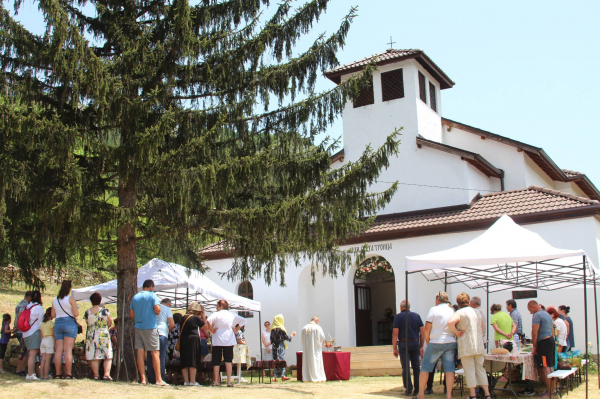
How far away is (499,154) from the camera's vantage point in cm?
2269

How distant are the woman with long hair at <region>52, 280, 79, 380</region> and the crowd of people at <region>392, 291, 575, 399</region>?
551cm

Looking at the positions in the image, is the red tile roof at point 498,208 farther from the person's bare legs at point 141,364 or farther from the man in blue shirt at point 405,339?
the person's bare legs at point 141,364

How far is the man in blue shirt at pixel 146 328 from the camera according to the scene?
33.9 ft

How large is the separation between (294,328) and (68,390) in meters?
12.5

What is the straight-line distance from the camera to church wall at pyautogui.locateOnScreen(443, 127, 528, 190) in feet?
72.7

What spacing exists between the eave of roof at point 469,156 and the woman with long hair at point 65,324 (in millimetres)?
13499

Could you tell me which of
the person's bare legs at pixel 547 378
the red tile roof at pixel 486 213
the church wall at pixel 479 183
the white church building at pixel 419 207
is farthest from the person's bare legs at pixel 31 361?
the church wall at pixel 479 183

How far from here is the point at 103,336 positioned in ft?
→ 34.4

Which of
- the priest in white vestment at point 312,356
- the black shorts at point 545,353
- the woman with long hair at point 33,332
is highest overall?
the woman with long hair at point 33,332

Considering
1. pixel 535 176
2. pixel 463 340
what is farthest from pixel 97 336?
pixel 535 176

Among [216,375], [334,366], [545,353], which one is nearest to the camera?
[545,353]

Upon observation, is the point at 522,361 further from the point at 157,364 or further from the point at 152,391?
the point at 157,364

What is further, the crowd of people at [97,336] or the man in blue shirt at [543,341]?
the crowd of people at [97,336]

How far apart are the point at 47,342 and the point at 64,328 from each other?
1.49 feet
